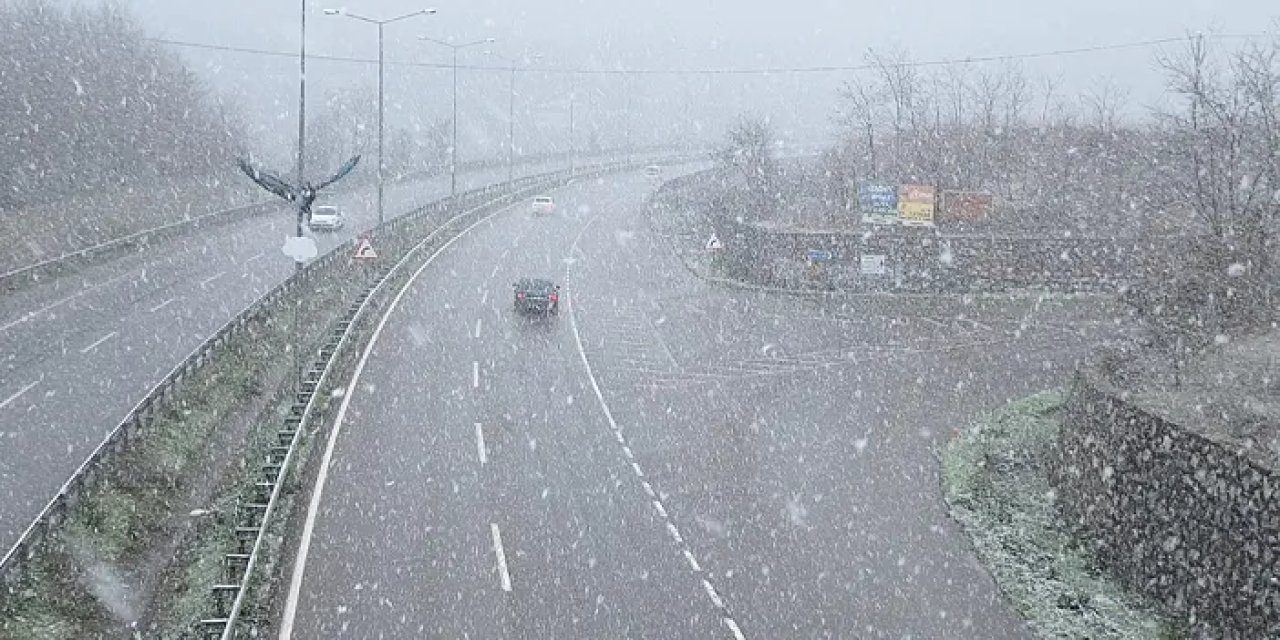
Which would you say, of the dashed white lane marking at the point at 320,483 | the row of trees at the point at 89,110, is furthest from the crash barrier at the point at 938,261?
the row of trees at the point at 89,110

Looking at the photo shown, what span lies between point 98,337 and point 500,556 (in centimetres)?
1620

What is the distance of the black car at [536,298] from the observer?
1364 inches

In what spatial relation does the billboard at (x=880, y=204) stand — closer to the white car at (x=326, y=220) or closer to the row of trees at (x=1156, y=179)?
the row of trees at (x=1156, y=179)

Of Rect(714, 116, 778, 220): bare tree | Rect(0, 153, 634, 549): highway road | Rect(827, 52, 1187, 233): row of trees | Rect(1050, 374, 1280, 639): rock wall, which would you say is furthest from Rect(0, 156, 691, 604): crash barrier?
Rect(827, 52, 1187, 233): row of trees

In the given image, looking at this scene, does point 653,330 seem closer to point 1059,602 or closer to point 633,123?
point 1059,602

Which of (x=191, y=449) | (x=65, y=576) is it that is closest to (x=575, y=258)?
(x=191, y=449)

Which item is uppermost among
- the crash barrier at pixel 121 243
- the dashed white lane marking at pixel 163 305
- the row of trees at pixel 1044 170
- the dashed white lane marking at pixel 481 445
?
the row of trees at pixel 1044 170

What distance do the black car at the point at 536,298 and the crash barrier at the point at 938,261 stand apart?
8.41 meters

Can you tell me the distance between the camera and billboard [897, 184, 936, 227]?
39094 mm

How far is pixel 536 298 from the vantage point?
1363 inches

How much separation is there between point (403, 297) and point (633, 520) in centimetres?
2038

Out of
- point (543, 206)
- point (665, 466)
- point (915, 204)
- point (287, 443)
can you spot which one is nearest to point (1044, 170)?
point (915, 204)

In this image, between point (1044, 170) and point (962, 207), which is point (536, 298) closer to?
point (962, 207)

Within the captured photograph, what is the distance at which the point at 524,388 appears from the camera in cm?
2641
